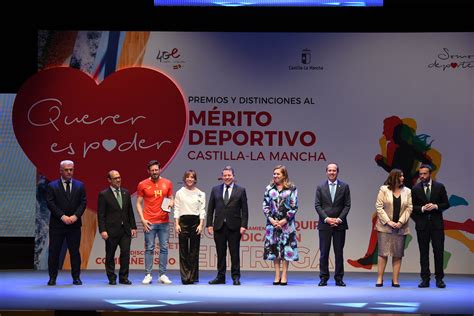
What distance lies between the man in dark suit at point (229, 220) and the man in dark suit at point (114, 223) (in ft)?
3.05

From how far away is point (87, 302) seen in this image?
7.69 meters

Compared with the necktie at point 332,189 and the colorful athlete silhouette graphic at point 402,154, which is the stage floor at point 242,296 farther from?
the necktie at point 332,189

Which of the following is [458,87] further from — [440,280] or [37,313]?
[37,313]

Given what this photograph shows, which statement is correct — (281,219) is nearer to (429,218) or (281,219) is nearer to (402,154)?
(429,218)

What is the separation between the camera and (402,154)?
1050 cm

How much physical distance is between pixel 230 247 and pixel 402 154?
2.74m

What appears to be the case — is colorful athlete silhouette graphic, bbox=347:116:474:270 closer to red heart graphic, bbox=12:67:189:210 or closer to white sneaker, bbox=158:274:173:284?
white sneaker, bbox=158:274:173:284

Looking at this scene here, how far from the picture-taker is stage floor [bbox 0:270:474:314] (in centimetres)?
734

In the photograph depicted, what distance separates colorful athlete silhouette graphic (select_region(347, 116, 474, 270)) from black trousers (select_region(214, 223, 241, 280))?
6.41ft

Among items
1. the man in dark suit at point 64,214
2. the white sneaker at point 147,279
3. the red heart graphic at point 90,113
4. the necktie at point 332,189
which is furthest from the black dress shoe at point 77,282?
the necktie at point 332,189

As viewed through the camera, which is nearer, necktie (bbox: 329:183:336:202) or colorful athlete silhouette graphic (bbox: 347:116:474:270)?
necktie (bbox: 329:183:336:202)

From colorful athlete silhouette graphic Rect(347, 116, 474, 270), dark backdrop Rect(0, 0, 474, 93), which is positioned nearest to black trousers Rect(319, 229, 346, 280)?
colorful athlete silhouette graphic Rect(347, 116, 474, 270)

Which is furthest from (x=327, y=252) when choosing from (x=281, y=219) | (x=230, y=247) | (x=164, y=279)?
(x=164, y=279)

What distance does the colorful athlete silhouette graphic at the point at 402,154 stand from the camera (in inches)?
413
